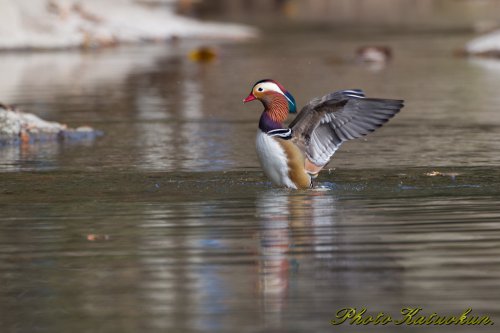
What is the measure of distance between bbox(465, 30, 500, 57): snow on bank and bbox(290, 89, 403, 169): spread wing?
63.1ft

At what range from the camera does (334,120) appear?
11695 mm

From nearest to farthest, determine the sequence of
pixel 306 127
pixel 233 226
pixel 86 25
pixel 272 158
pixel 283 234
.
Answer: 1. pixel 283 234
2. pixel 233 226
3. pixel 272 158
4. pixel 306 127
5. pixel 86 25

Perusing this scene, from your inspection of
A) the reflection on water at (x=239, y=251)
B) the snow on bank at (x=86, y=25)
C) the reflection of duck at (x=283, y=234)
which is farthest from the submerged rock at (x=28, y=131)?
the snow on bank at (x=86, y=25)

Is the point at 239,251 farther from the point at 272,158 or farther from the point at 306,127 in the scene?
the point at 306,127

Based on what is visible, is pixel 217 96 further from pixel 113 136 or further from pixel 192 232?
pixel 192 232

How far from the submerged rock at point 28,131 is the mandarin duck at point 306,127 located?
5203 mm

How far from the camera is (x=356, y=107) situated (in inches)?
465

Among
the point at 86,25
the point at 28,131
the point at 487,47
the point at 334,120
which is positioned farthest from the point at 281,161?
the point at 86,25

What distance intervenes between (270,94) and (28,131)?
18.2 feet

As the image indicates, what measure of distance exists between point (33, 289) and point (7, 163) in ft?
20.7

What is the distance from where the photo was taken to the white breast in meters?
11.1

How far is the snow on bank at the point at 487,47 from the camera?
100ft

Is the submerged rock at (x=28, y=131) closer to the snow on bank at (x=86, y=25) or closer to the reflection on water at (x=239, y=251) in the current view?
the reflection on water at (x=239, y=251)

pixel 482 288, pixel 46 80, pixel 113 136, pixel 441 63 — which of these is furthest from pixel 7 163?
pixel 441 63
